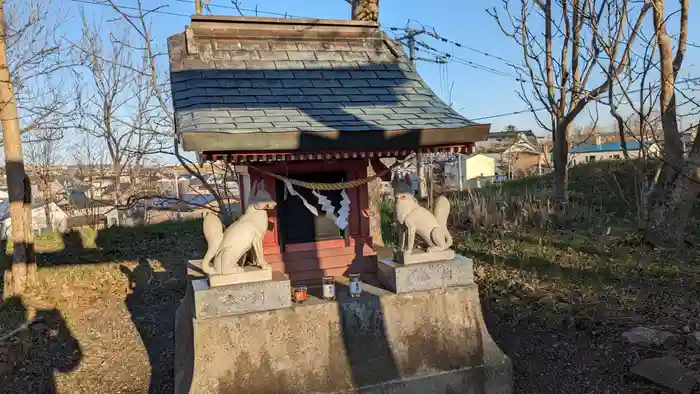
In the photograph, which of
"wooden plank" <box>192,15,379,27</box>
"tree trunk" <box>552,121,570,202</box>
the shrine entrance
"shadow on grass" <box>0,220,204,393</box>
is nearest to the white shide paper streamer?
the shrine entrance

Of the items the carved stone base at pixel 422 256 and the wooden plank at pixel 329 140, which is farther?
the carved stone base at pixel 422 256

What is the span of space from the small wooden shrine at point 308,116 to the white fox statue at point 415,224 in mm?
529

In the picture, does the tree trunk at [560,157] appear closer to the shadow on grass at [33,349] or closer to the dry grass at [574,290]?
the dry grass at [574,290]

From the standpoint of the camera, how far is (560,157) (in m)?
11.3

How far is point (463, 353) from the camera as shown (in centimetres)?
522

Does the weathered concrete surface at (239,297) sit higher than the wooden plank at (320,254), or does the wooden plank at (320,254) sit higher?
the wooden plank at (320,254)

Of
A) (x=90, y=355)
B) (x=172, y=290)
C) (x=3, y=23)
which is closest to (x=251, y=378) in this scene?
(x=90, y=355)

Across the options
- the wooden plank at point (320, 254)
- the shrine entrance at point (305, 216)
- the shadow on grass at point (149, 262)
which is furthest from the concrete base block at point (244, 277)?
the shadow on grass at point (149, 262)

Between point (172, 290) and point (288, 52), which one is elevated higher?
point (288, 52)

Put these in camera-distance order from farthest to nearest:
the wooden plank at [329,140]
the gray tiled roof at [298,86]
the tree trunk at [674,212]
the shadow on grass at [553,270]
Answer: the tree trunk at [674,212] → the shadow on grass at [553,270] → the gray tiled roof at [298,86] → the wooden plank at [329,140]

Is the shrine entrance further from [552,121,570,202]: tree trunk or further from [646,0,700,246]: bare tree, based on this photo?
[552,121,570,202]: tree trunk

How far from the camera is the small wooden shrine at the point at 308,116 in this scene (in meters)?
4.59

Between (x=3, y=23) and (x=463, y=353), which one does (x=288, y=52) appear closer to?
Result: (x=463, y=353)

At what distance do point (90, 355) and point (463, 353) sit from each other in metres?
5.40
